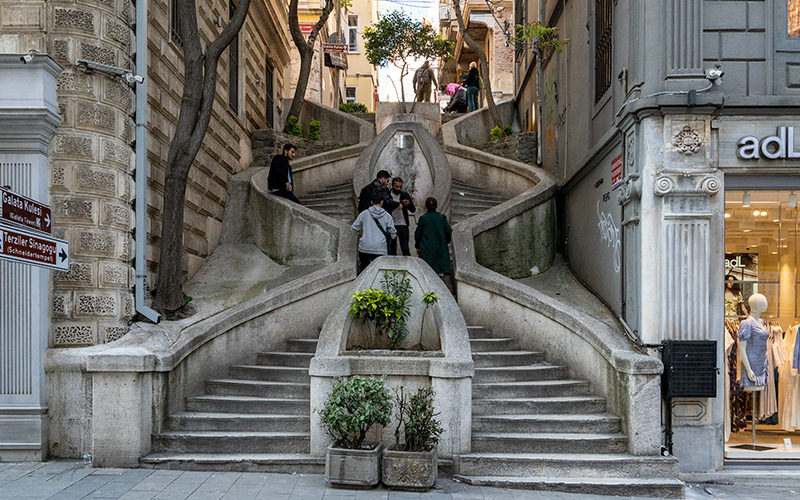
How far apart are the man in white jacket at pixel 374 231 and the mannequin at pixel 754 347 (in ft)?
17.4

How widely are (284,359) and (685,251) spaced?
5373 mm

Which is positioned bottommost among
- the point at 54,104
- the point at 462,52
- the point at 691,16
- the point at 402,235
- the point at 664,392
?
the point at 664,392

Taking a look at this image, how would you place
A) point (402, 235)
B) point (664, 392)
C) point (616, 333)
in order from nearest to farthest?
point (664, 392), point (616, 333), point (402, 235)

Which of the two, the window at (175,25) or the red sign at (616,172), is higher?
the window at (175,25)

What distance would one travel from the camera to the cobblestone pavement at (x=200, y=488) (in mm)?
7211

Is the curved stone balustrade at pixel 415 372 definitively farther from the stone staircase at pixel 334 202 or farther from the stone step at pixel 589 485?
the stone staircase at pixel 334 202

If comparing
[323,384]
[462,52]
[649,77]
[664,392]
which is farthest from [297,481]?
[462,52]

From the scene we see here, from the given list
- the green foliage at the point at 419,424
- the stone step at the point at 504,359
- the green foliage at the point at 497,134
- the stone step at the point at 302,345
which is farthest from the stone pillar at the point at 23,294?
the green foliage at the point at 497,134

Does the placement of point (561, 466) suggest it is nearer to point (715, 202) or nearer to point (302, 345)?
point (715, 202)

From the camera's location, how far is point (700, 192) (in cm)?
913

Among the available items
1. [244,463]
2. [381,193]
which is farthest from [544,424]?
[381,193]

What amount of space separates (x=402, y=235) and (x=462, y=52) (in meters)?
27.3

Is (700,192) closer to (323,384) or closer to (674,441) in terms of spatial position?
(674,441)

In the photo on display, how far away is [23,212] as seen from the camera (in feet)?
19.9
